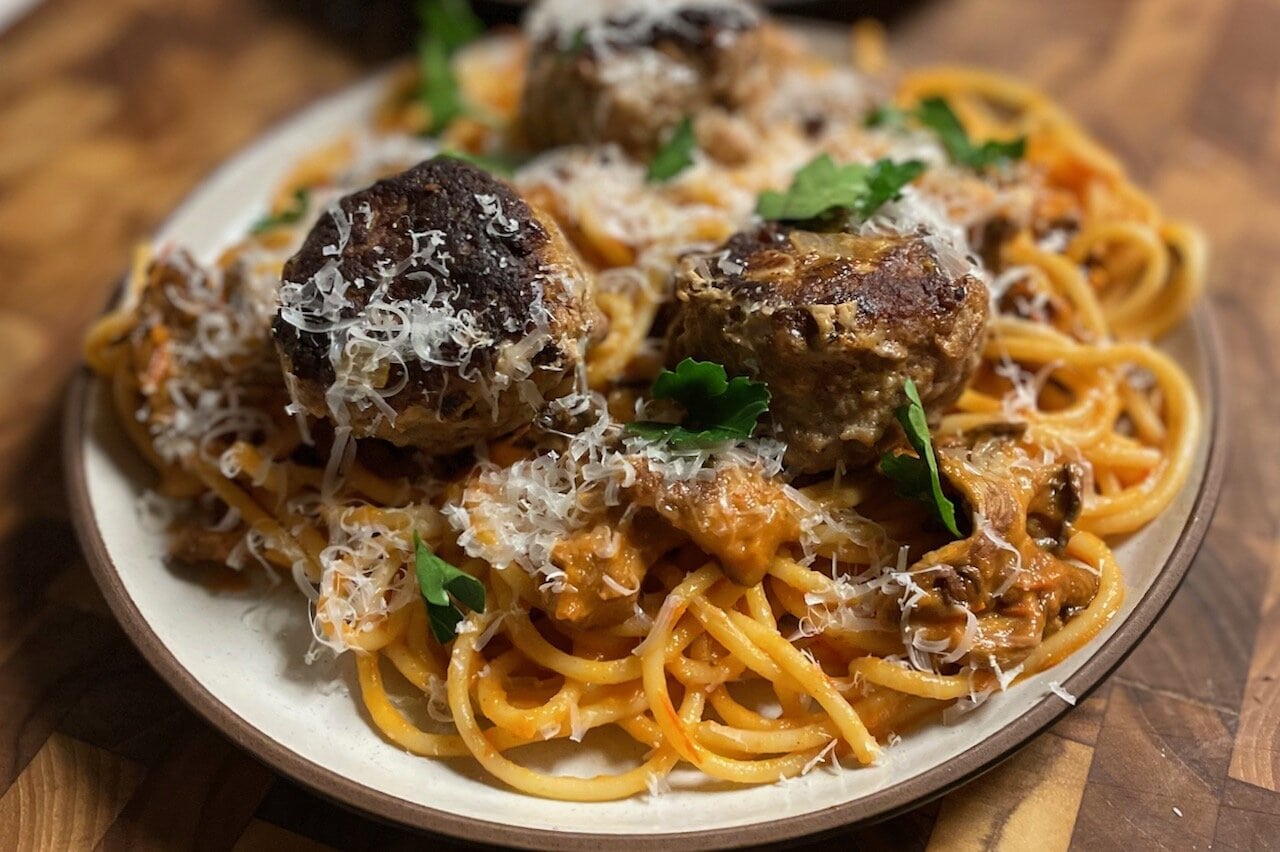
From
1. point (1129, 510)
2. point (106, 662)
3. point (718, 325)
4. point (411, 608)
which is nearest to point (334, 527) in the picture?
point (411, 608)

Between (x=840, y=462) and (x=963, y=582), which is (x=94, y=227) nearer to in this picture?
(x=840, y=462)

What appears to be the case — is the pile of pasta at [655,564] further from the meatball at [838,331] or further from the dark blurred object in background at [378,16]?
the dark blurred object in background at [378,16]

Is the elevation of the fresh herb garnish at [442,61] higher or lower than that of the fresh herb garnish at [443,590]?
higher

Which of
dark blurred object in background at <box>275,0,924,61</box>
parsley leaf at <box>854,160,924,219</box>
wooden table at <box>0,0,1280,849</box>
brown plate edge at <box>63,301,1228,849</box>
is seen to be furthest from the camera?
dark blurred object in background at <box>275,0,924,61</box>

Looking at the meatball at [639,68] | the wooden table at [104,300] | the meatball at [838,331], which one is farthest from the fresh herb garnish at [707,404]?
the meatball at [639,68]

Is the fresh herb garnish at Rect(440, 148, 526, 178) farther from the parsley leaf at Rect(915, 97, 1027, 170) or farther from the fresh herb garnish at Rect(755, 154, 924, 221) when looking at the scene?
the parsley leaf at Rect(915, 97, 1027, 170)

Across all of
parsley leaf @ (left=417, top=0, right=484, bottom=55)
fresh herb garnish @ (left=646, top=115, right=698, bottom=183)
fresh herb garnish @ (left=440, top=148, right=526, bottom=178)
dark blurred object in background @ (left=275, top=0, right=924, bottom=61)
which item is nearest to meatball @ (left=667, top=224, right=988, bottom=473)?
fresh herb garnish @ (left=646, top=115, right=698, bottom=183)
